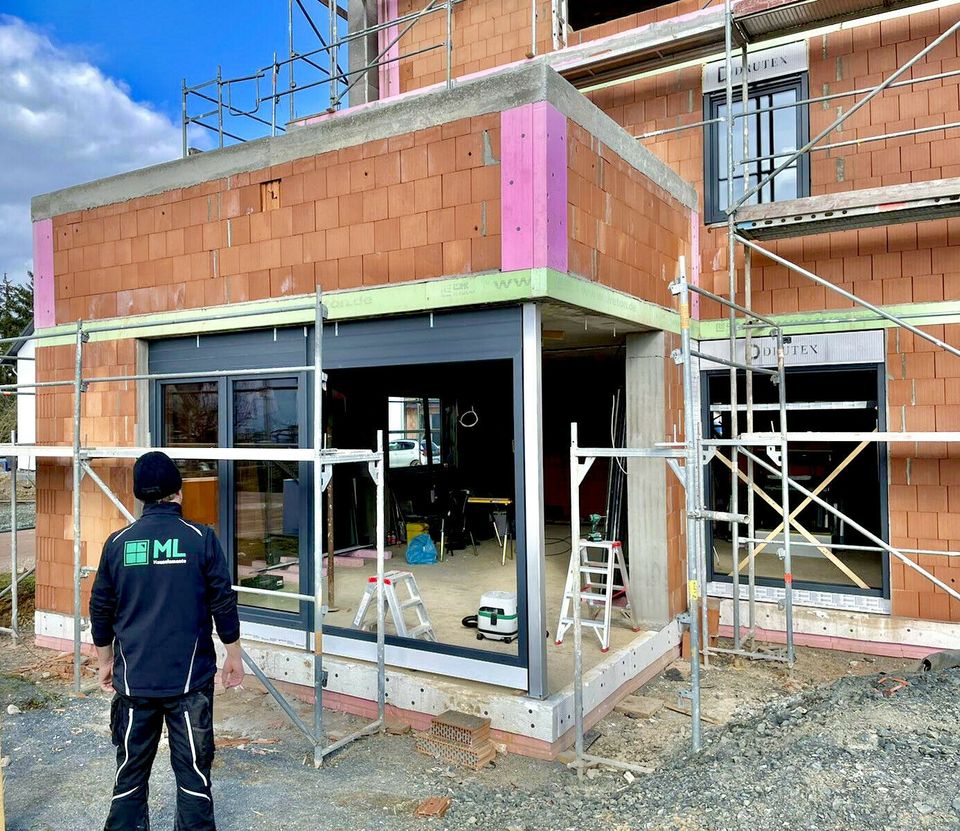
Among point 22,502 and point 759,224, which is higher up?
point 759,224

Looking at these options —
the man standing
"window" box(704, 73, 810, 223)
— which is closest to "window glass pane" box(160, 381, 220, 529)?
the man standing

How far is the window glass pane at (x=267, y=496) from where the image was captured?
646 centimetres

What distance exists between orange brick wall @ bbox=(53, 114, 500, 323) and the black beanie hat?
2.05 meters

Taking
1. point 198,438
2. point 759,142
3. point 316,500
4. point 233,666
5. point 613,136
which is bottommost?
point 233,666

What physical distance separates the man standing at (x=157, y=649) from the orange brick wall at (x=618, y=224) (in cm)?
324

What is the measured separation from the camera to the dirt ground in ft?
12.8

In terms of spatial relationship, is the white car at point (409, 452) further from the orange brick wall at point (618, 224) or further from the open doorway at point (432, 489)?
the orange brick wall at point (618, 224)

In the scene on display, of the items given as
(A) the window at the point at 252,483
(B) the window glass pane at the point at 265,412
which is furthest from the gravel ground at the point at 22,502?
(B) the window glass pane at the point at 265,412

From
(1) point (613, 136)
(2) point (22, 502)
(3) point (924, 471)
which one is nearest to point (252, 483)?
(1) point (613, 136)

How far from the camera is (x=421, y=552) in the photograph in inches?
378

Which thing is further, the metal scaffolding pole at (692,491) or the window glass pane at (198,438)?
the window glass pane at (198,438)

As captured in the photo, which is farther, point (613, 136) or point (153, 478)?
point (613, 136)

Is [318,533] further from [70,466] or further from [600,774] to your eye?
[70,466]

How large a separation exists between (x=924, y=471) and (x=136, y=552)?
22.5ft
